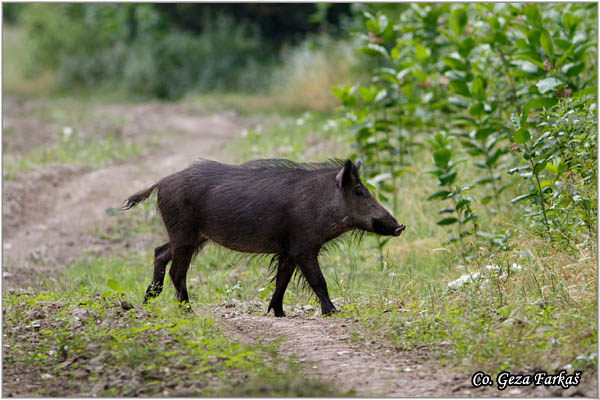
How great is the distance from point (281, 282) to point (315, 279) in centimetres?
44

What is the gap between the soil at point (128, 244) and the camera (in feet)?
14.4

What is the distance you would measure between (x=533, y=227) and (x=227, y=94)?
1669 centimetres

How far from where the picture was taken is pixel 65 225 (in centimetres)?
1027

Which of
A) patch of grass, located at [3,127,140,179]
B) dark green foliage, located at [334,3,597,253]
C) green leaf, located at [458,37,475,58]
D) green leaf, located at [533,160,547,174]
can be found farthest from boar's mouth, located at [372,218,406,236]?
patch of grass, located at [3,127,140,179]

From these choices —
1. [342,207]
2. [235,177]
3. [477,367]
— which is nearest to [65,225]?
[235,177]

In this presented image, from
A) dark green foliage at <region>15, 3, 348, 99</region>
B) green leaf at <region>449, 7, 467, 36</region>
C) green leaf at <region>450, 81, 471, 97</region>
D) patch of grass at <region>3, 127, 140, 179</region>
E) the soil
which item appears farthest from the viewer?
dark green foliage at <region>15, 3, 348, 99</region>

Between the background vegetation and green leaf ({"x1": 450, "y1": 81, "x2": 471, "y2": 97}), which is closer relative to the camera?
the background vegetation

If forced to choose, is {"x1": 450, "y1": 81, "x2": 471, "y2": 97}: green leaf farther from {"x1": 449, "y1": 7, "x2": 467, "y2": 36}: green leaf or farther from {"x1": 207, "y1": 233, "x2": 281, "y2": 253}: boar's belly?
{"x1": 207, "y1": 233, "x2": 281, "y2": 253}: boar's belly

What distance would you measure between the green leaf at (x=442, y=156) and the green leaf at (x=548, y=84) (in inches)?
40.3

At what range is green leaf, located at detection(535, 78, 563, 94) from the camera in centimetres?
664

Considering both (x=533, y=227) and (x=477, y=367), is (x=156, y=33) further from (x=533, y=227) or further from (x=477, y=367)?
(x=477, y=367)

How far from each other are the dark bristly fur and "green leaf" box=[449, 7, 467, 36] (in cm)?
299

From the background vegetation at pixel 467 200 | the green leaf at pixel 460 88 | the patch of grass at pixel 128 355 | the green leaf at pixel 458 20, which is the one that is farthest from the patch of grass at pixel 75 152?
the green leaf at pixel 460 88

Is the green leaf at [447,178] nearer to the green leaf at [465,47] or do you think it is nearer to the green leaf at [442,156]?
the green leaf at [442,156]
